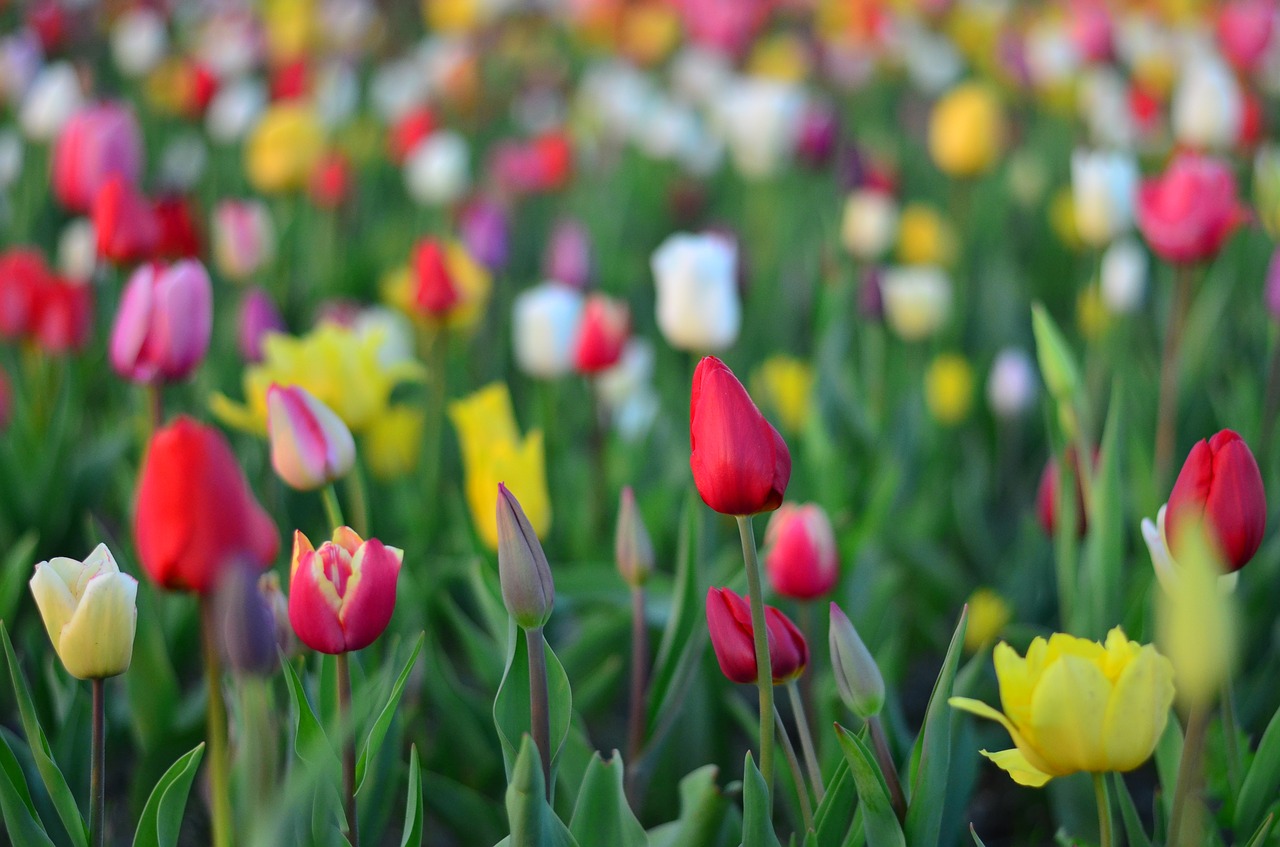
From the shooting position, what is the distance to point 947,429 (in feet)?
6.78

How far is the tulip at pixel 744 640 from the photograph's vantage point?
2.85ft

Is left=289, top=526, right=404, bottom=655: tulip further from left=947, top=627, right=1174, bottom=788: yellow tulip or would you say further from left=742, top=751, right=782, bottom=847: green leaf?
left=947, top=627, right=1174, bottom=788: yellow tulip

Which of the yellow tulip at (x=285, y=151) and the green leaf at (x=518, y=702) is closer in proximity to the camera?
the green leaf at (x=518, y=702)

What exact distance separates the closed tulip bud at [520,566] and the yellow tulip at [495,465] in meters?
0.27

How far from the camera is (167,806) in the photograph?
841 millimetres

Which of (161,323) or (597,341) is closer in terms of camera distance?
(161,323)

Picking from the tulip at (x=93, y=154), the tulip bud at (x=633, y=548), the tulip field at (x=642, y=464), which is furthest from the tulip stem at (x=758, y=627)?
the tulip at (x=93, y=154)

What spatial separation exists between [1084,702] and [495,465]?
61cm

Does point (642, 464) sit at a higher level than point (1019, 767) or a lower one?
lower

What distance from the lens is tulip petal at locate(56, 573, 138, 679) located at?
0.81 meters

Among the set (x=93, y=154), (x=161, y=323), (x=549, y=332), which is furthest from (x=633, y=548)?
(x=93, y=154)

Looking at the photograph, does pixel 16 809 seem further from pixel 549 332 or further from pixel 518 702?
pixel 549 332

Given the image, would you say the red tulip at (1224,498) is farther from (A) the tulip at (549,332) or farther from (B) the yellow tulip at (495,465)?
(A) the tulip at (549,332)

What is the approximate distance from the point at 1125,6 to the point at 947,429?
11.1ft
